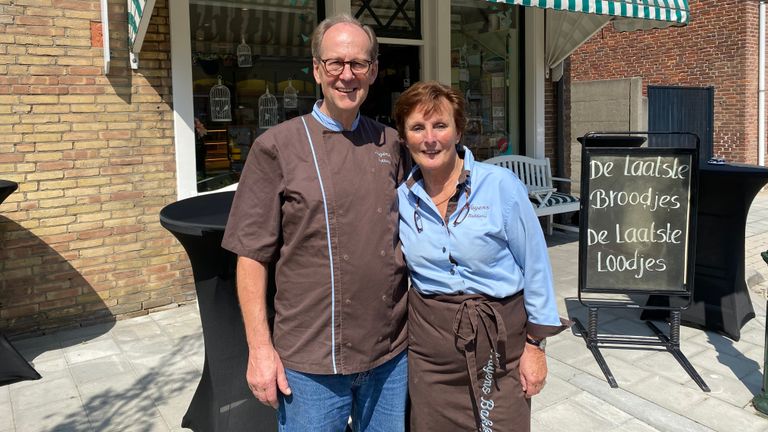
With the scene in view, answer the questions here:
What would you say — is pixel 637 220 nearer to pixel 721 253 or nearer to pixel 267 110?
pixel 721 253

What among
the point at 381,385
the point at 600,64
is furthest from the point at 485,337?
the point at 600,64

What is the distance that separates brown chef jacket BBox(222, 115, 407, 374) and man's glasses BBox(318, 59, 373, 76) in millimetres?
182

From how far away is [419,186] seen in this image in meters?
1.96

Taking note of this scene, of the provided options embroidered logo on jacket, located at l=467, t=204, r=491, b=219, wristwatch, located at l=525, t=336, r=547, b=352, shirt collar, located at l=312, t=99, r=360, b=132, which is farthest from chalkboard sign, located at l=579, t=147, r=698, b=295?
shirt collar, located at l=312, t=99, r=360, b=132

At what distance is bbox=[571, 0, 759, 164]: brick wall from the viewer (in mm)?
13352

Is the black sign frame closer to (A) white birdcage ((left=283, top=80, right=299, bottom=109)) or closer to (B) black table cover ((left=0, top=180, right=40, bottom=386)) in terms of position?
(A) white birdcage ((left=283, top=80, right=299, bottom=109))

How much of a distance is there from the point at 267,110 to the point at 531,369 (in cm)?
472

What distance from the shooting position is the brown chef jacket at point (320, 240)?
1.79 m

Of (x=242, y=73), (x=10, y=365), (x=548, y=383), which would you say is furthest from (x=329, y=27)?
(x=242, y=73)

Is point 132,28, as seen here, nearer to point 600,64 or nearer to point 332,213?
point 332,213

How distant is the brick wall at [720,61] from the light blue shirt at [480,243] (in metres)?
13.9

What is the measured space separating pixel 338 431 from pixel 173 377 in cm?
242

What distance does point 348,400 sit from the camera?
192 centimetres

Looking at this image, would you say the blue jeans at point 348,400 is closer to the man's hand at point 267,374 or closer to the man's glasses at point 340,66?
the man's hand at point 267,374
